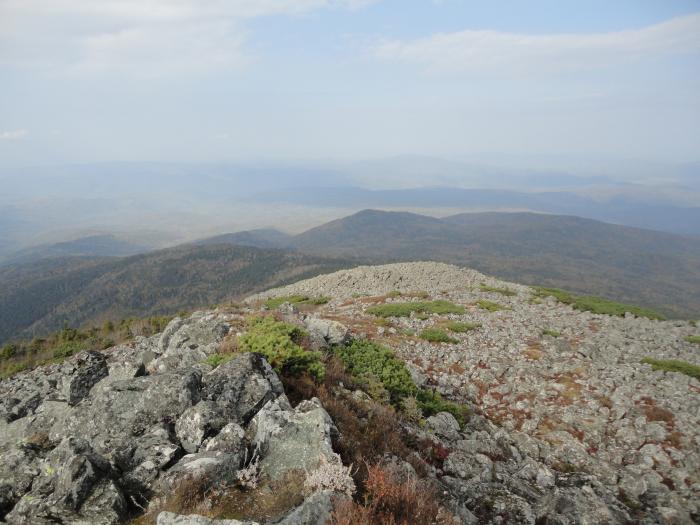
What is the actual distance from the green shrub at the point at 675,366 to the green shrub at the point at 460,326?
28.1 ft

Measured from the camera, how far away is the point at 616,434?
44.9 feet

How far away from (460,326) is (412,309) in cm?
550

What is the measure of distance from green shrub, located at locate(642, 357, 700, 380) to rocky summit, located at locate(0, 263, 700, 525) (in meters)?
0.12

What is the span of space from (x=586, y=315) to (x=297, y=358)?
2637 cm

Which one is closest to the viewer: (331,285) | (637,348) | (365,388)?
(365,388)

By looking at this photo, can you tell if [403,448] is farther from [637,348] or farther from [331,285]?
[331,285]

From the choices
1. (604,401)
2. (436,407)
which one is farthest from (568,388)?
(436,407)

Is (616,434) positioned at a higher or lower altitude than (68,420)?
lower

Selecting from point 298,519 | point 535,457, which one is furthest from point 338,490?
point 535,457

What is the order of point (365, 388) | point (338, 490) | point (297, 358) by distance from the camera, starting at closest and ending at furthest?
point (338, 490), point (297, 358), point (365, 388)

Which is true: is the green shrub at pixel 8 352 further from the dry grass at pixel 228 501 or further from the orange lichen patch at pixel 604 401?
the orange lichen patch at pixel 604 401

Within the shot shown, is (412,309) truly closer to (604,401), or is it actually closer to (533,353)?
(533,353)

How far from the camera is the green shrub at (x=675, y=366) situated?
17.5m

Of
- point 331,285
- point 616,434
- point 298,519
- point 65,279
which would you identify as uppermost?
point 298,519
